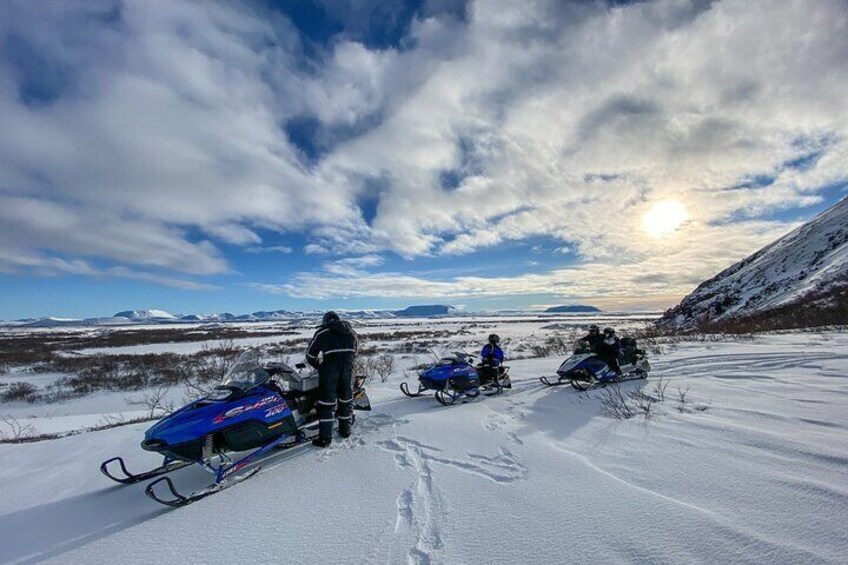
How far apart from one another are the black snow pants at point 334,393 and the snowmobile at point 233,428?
0.36 meters

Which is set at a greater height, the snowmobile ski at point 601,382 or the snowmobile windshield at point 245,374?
the snowmobile windshield at point 245,374

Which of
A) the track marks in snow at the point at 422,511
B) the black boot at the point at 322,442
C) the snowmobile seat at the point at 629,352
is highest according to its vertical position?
the snowmobile seat at the point at 629,352

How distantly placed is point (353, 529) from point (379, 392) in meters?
6.36

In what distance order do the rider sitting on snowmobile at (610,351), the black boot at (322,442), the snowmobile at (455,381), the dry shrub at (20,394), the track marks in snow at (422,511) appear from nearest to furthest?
1. the track marks in snow at (422,511)
2. the black boot at (322,442)
3. the snowmobile at (455,381)
4. the rider sitting on snowmobile at (610,351)
5. the dry shrub at (20,394)

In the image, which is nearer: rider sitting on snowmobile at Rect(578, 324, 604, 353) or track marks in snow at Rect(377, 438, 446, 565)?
track marks in snow at Rect(377, 438, 446, 565)

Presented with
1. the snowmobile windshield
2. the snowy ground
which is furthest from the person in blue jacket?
the snowmobile windshield

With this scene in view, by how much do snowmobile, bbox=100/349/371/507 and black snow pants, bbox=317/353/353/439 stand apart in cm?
36

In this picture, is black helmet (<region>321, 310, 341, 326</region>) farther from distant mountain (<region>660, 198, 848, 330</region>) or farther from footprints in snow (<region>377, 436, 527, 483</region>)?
distant mountain (<region>660, 198, 848, 330</region>)

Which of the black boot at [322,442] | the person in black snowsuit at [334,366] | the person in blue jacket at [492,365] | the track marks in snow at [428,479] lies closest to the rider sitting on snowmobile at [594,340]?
the person in blue jacket at [492,365]

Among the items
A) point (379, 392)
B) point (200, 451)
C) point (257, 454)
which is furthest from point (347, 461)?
point (379, 392)

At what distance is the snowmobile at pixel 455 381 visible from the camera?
25.5 feet

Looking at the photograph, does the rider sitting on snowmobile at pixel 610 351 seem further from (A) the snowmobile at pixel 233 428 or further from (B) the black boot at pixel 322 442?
(A) the snowmobile at pixel 233 428

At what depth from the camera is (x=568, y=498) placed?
3.24 m

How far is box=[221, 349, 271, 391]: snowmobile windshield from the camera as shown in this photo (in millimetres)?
4898
